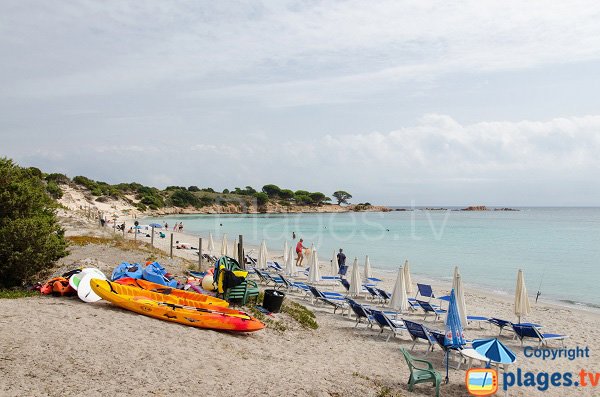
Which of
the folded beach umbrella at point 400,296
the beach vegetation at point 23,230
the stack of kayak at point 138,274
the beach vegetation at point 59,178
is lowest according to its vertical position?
the folded beach umbrella at point 400,296

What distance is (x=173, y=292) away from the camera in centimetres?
995

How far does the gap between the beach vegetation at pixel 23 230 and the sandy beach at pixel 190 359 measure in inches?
91.8

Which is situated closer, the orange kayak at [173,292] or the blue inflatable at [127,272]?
the orange kayak at [173,292]

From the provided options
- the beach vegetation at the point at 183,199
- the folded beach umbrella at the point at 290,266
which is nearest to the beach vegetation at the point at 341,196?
the beach vegetation at the point at 183,199

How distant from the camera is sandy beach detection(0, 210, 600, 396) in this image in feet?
18.0

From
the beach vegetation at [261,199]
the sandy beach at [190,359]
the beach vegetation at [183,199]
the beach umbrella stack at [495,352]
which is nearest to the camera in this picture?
the sandy beach at [190,359]

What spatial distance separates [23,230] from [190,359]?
20.9ft

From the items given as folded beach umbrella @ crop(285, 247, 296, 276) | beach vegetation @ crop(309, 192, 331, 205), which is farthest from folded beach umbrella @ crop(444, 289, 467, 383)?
beach vegetation @ crop(309, 192, 331, 205)

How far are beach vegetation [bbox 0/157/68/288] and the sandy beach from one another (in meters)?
2.33

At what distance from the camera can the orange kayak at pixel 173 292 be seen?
9.59m

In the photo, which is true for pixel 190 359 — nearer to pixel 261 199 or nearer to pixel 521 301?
pixel 521 301

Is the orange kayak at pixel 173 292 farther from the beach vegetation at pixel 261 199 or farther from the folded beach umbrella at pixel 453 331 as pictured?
the beach vegetation at pixel 261 199

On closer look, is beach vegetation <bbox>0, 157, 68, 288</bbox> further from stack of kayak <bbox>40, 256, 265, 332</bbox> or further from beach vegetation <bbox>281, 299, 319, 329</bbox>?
beach vegetation <bbox>281, 299, 319, 329</bbox>

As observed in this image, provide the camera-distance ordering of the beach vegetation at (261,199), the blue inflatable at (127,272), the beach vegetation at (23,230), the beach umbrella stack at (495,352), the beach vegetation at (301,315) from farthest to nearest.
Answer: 1. the beach vegetation at (261,199)
2. the blue inflatable at (127,272)
3. the beach vegetation at (23,230)
4. the beach vegetation at (301,315)
5. the beach umbrella stack at (495,352)
